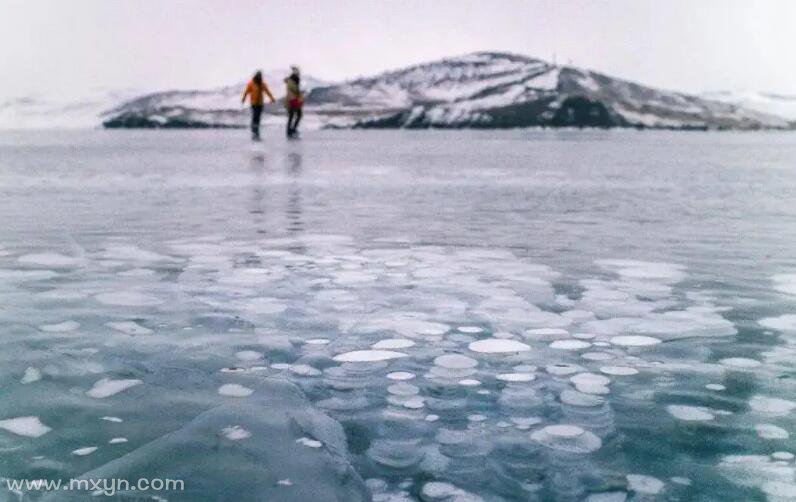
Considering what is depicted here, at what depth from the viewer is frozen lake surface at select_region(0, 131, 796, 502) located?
2.72 m

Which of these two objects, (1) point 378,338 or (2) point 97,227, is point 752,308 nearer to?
(1) point 378,338

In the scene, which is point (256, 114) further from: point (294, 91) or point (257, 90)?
point (257, 90)

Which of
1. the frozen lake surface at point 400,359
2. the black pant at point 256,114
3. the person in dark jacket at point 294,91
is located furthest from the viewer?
the black pant at point 256,114

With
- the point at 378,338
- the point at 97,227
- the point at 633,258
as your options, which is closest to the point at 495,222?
the point at 633,258

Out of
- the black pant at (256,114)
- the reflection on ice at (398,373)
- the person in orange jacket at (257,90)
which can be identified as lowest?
the reflection on ice at (398,373)

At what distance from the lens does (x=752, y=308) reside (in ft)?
16.7

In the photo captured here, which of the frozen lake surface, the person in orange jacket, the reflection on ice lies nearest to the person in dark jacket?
the person in orange jacket

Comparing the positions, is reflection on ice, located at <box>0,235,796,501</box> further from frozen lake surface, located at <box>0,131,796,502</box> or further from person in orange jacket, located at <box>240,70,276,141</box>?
person in orange jacket, located at <box>240,70,276,141</box>

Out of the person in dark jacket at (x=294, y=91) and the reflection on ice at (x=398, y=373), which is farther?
the person in dark jacket at (x=294, y=91)

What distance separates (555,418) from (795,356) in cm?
161

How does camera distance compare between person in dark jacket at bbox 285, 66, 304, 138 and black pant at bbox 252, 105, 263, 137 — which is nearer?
person in dark jacket at bbox 285, 66, 304, 138

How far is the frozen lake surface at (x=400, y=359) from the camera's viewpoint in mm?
2717

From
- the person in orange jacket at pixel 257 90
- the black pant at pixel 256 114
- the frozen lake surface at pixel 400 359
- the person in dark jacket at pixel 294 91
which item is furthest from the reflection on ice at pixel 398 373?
the black pant at pixel 256 114

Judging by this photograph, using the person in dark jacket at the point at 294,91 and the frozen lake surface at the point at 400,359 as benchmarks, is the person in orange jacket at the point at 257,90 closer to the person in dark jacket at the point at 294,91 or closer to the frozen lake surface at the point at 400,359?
the person in dark jacket at the point at 294,91
